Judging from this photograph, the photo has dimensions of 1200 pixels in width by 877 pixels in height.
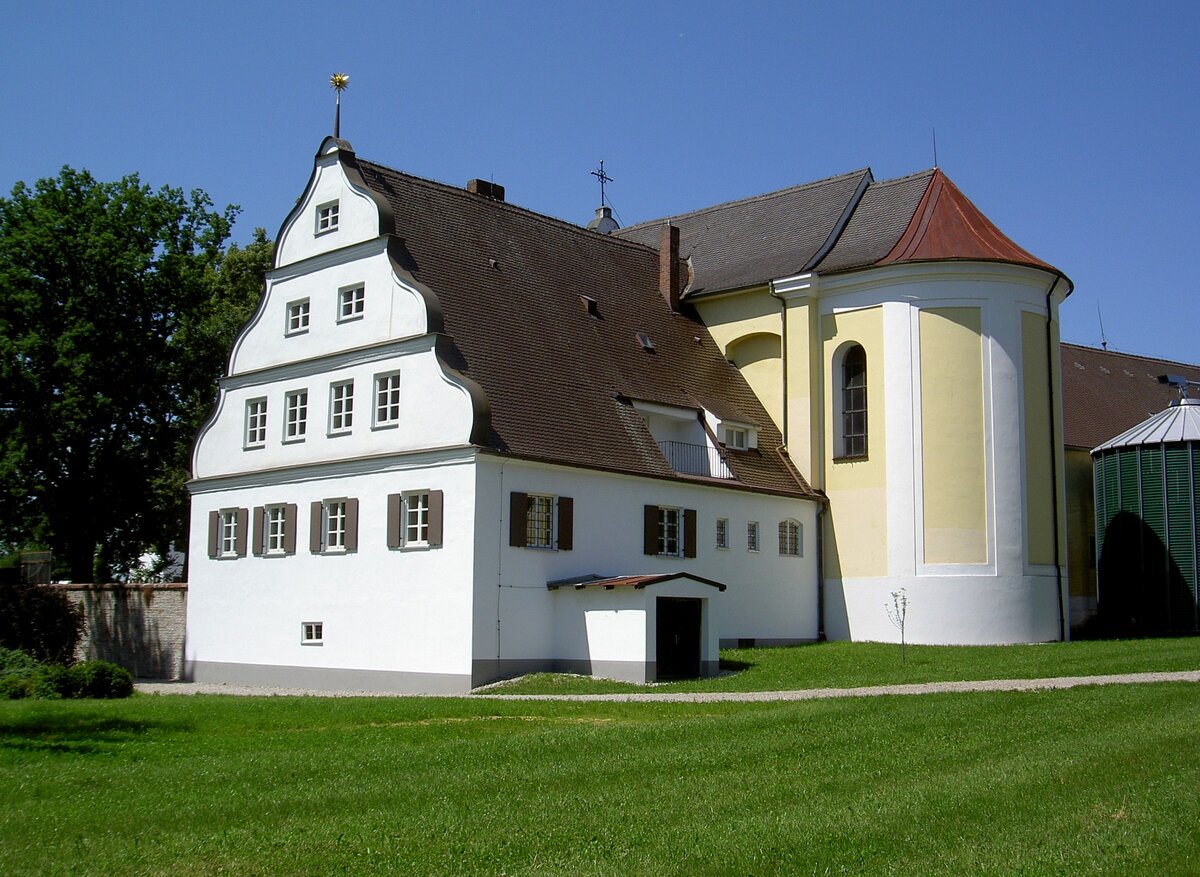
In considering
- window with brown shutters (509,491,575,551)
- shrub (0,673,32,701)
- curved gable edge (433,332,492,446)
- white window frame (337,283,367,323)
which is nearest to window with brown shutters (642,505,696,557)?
window with brown shutters (509,491,575,551)

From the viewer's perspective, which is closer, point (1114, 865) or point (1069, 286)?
point (1114, 865)

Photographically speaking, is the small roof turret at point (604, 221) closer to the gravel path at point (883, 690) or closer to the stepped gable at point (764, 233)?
the stepped gable at point (764, 233)

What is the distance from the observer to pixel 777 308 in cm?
3450

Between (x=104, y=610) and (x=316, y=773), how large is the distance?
2344cm

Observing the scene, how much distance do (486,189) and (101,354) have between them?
12.6 metres

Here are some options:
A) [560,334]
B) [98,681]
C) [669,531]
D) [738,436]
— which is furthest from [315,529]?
[738,436]

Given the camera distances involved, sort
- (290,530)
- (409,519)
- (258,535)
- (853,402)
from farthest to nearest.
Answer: (853,402) → (258,535) → (290,530) → (409,519)

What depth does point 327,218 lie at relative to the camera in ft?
96.5

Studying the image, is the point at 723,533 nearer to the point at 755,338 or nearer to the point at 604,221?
the point at 755,338

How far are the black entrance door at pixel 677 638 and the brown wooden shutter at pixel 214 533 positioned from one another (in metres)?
11.3

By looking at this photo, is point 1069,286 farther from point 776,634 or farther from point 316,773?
point 316,773

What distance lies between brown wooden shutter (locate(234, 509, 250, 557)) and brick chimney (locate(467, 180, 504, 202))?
11227mm

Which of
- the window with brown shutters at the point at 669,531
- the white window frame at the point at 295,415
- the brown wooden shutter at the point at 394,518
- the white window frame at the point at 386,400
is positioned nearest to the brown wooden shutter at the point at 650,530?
the window with brown shutters at the point at 669,531

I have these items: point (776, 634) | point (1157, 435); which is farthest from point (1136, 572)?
point (776, 634)
